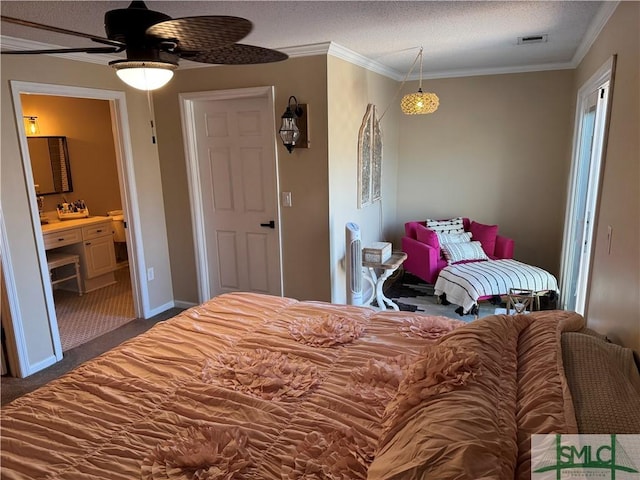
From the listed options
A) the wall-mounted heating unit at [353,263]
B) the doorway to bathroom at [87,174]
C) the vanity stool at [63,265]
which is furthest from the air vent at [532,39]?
the vanity stool at [63,265]

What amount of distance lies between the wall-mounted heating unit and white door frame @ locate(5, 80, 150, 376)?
195 centimetres

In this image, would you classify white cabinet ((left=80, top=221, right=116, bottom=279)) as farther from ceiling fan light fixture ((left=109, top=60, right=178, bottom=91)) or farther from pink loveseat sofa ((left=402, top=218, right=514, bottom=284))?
ceiling fan light fixture ((left=109, top=60, right=178, bottom=91))

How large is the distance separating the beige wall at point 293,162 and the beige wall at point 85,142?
6.10ft

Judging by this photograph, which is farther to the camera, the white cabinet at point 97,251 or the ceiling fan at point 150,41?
the white cabinet at point 97,251

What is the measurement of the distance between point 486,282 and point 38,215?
12.2ft

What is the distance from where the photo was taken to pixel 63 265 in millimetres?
4820

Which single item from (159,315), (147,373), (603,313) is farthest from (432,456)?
(159,315)

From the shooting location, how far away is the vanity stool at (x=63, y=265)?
4695mm

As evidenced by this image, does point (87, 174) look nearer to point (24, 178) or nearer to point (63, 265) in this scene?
point (63, 265)

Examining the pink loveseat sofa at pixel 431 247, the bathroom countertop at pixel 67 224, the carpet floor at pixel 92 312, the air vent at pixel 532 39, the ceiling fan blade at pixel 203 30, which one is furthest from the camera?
the bathroom countertop at pixel 67 224

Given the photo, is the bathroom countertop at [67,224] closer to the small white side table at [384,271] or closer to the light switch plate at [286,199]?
the light switch plate at [286,199]

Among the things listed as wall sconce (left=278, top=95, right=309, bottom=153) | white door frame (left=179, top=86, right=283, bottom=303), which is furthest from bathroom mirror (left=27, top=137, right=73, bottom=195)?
wall sconce (left=278, top=95, right=309, bottom=153)

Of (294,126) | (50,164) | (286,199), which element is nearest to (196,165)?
(286,199)

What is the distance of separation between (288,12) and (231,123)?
1558mm
